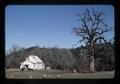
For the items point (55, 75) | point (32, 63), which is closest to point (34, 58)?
point (32, 63)

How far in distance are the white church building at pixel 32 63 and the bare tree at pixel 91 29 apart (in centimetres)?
39

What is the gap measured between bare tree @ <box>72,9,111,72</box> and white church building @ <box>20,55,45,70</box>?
39cm

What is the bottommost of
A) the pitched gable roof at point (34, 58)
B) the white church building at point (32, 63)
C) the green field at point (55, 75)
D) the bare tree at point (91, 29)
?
the green field at point (55, 75)

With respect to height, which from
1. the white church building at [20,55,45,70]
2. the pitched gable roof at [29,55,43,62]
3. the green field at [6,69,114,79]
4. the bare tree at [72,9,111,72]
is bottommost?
the green field at [6,69,114,79]

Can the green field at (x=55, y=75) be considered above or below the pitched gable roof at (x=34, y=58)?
below

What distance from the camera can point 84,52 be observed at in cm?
201

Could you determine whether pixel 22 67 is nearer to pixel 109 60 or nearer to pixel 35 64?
pixel 35 64

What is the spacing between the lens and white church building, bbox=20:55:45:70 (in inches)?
77.4

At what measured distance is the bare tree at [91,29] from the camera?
2.01 meters

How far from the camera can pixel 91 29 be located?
2.03 metres

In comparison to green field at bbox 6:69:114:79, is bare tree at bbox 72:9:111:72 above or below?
above

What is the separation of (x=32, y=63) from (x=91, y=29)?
59cm

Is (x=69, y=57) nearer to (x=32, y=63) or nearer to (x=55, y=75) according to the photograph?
(x=55, y=75)
